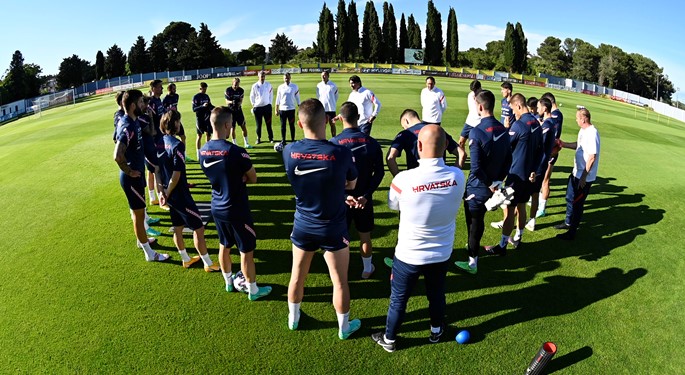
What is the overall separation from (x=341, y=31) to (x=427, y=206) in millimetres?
80707

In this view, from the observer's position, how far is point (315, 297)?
509cm

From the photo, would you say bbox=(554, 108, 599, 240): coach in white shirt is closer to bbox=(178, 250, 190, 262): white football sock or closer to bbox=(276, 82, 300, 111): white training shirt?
bbox=(178, 250, 190, 262): white football sock

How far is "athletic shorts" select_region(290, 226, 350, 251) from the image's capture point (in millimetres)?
3867

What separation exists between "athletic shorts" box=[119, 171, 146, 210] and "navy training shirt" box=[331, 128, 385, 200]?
3.12 m

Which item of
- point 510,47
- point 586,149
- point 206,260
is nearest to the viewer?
point 206,260

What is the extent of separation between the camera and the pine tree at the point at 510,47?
6956cm

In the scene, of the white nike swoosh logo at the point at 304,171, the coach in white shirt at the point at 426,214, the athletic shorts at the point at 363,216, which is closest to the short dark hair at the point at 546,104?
the athletic shorts at the point at 363,216

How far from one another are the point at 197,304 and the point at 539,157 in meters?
5.81

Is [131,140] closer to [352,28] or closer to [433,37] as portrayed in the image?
[433,37]

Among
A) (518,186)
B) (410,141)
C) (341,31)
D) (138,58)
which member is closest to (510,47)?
(341,31)

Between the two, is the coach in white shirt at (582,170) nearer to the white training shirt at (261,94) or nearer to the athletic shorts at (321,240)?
the athletic shorts at (321,240)

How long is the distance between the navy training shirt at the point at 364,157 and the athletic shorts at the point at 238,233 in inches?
54.7

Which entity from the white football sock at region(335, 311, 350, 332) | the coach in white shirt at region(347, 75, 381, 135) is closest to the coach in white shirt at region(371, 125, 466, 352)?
the white football sock at region(335, 311, 350, 332)

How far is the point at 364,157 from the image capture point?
4.95 metres
